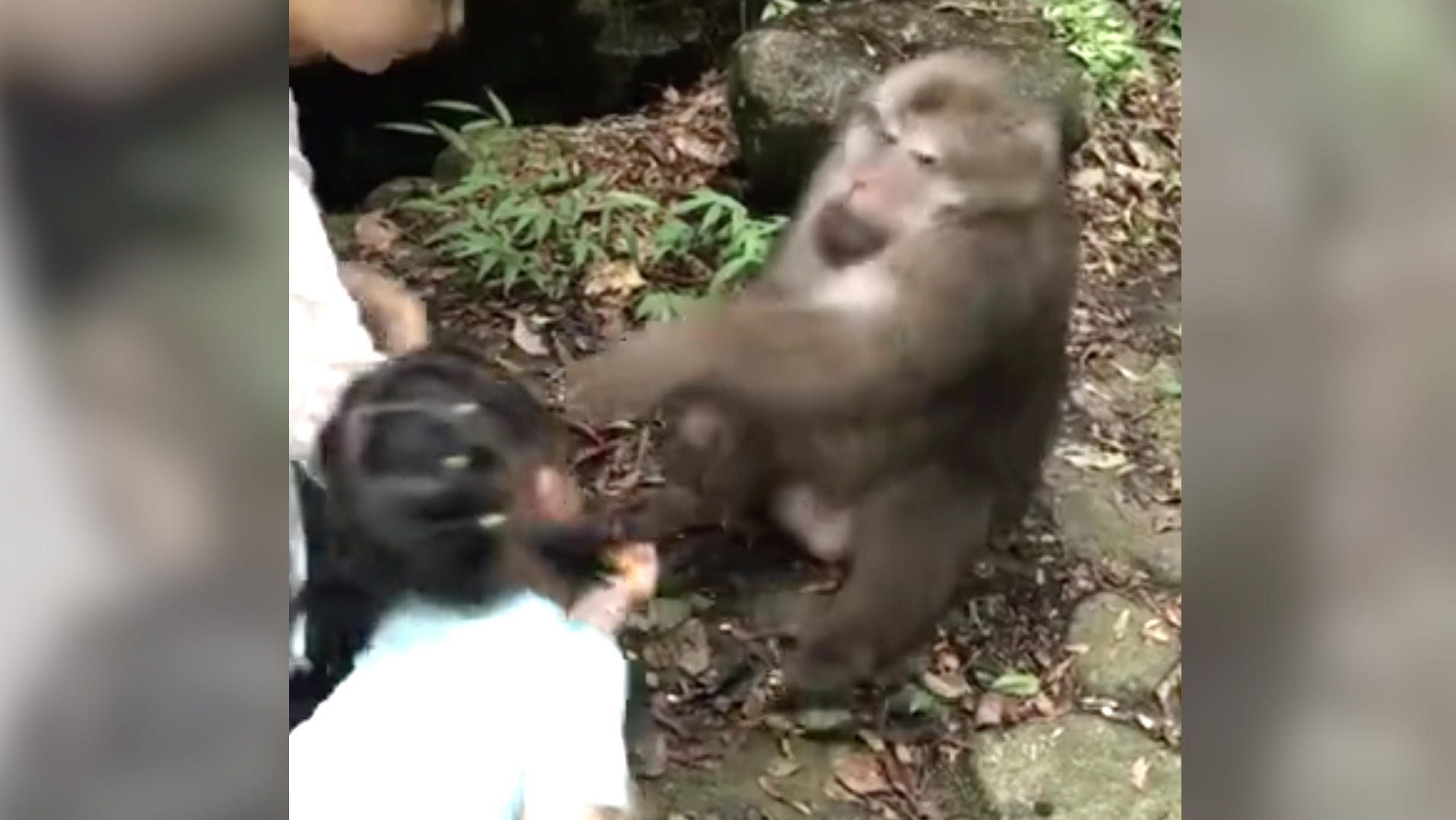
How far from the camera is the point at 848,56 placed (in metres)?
1.40

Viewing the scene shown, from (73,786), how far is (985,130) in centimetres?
80

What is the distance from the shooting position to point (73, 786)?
3.12 feet

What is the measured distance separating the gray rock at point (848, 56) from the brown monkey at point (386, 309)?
10.4 inches

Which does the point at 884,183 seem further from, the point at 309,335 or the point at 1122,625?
the point at 309,335

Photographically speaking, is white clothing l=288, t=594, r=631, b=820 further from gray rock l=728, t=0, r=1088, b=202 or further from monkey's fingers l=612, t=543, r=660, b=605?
gray rock l=728, t=0, r=1088, b=202

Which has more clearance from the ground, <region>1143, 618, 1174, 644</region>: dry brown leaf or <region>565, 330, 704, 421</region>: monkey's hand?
<region>565, 330, 704, 421</region>: monkey's hand

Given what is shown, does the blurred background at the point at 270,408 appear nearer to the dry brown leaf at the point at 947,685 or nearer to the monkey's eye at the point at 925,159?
the dry brown leaf at the point at 947,685

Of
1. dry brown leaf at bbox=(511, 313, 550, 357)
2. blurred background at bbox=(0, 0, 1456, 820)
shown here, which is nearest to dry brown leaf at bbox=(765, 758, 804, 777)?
dry brown leaf at bbox=(511, 313, 550, 357)

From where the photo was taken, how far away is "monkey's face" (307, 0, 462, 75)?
1363 mm

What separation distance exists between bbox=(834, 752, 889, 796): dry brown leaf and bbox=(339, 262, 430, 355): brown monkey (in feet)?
1.38

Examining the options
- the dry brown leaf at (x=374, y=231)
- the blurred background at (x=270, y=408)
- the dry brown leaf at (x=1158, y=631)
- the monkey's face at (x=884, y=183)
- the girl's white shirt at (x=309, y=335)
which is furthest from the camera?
the monkey's face at (x=884, y=183)

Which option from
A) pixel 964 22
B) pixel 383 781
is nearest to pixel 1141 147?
pixel 964 22

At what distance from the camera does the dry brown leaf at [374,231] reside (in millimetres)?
1335

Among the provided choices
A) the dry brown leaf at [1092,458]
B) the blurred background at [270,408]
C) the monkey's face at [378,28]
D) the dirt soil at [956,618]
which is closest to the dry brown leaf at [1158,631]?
the dirt soil at [956,618]
